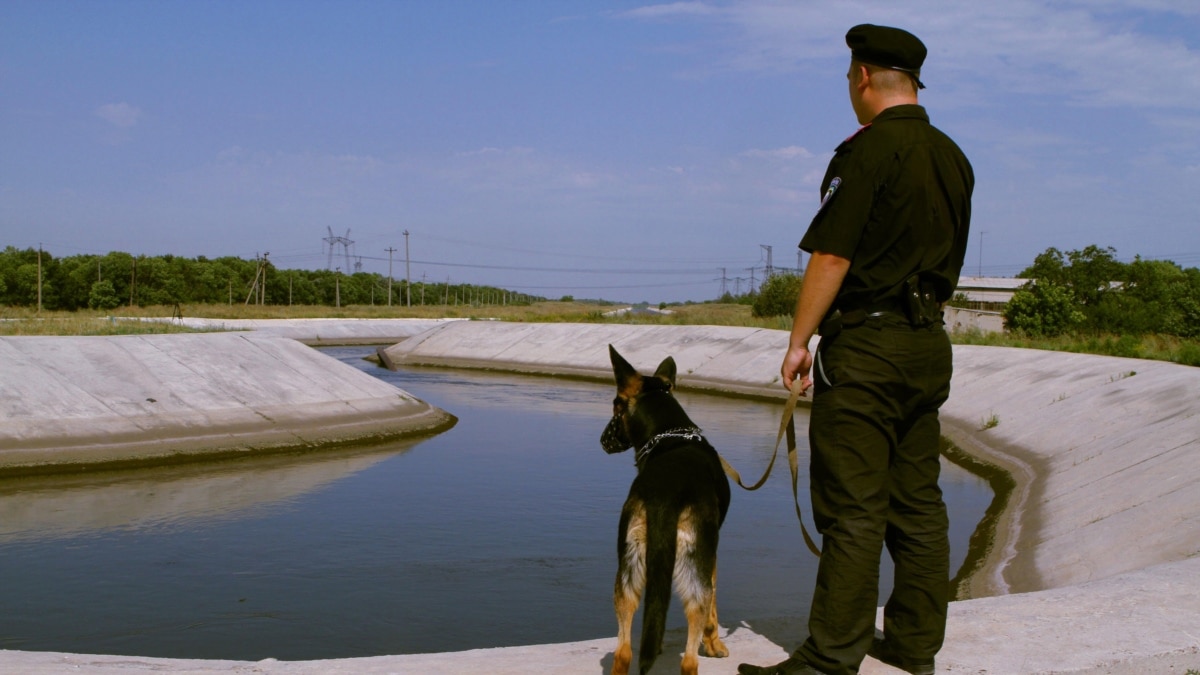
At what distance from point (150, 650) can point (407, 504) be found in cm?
643

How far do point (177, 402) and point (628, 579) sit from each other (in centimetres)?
1756

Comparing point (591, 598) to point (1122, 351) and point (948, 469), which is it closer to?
point (948, 469)

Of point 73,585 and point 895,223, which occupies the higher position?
point 895,223

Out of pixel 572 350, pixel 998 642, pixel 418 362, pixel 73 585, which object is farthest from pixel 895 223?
pixel 418 362

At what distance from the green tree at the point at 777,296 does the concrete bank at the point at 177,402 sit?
33758 millimetres

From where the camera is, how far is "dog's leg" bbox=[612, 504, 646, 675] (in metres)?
4.36

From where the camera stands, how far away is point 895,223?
427cm

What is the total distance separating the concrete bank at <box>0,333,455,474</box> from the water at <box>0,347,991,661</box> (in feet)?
3.12

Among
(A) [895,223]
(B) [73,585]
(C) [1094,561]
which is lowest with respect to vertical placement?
(B) [73,585]

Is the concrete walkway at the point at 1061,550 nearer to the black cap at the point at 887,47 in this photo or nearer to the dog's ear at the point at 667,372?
the dog's ear at the point at 667,372

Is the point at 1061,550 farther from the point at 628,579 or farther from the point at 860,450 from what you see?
the point at 628,579

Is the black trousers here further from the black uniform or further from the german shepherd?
the german shepherd

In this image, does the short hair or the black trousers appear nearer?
the black trousers

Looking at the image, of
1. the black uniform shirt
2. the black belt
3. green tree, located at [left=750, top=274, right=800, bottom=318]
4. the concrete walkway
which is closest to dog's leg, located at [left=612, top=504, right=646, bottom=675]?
the concrete walkway
